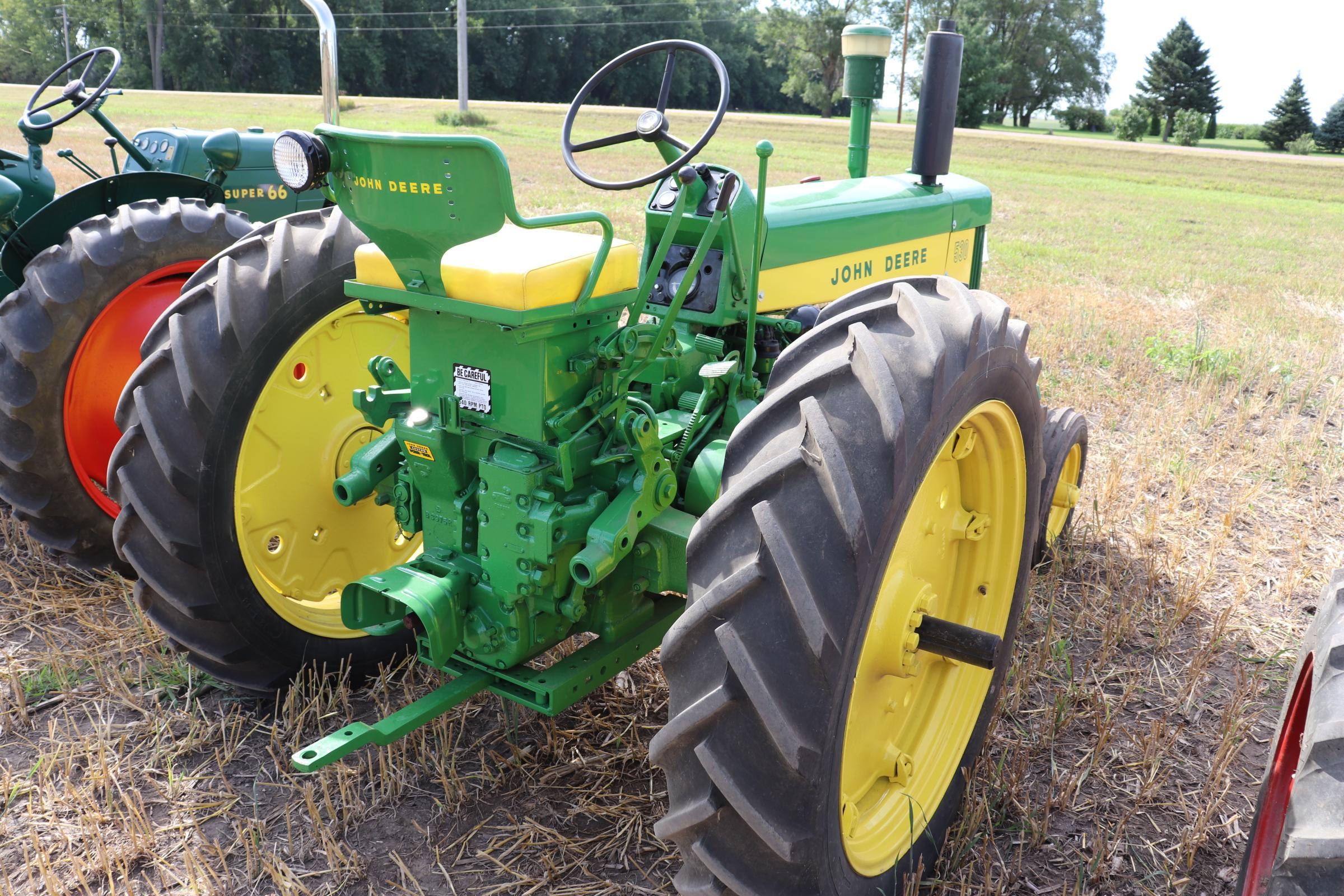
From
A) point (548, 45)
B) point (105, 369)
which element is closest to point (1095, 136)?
point (548, 45)

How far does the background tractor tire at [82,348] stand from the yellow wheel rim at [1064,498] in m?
3.17

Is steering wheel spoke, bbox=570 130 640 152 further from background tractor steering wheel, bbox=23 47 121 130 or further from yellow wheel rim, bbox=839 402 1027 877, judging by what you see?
background tractor steering wheel, bbox=23 47 121 130

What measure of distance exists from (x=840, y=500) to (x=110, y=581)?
10.3 feet

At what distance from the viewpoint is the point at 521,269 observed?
2133 mm

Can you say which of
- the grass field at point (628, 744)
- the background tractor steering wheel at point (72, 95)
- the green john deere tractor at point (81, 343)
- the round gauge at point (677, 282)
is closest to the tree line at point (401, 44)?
the background tractor steering wheel at point (72, 95)

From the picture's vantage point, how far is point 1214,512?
4.39 metres

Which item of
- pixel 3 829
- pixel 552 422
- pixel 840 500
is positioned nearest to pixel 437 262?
pixel 552 422

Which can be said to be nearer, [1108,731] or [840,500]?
[840,500]

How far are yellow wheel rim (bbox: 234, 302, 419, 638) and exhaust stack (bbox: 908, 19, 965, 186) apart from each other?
217 centimetres

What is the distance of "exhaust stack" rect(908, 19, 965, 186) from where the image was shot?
3750mm

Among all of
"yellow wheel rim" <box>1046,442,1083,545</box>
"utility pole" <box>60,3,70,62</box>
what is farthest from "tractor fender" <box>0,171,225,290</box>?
"utility pole" <box>60,3,70,62</box>

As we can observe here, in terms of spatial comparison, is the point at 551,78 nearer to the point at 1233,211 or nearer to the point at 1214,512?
the point at 1233,211

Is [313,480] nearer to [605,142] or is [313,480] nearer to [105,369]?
[605,142]

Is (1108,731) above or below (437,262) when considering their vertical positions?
below
